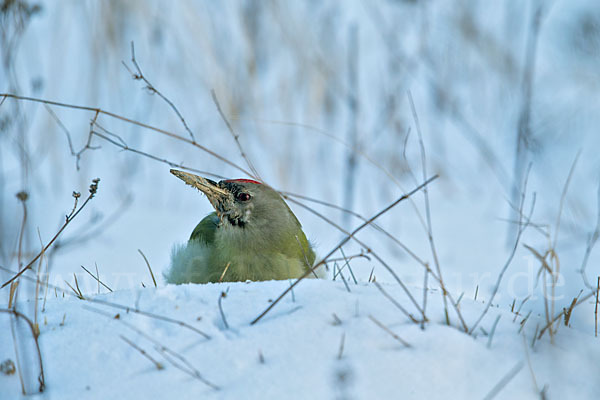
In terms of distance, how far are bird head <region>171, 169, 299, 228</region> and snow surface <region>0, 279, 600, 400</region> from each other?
4.52 ft

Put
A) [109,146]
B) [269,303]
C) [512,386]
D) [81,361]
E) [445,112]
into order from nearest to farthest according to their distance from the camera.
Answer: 1. [512,386]
2. [81,361]
3. [269,303]
4. [445,112]
5. [109,146]

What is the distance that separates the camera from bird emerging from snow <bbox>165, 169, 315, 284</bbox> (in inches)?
137

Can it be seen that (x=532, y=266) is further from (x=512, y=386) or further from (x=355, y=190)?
(x=512, y=386)

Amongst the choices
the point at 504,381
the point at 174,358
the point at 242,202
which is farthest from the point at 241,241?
the point at 504,381

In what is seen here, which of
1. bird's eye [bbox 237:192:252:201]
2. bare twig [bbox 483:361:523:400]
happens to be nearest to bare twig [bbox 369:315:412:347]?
bare twig [bbox 483:361:523:400]

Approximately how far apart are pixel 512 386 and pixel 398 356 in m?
0.33

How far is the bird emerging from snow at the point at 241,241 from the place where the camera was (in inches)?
137

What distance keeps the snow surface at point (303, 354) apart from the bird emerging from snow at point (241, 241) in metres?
1.13

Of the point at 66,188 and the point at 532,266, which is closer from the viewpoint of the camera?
the point at 532,266

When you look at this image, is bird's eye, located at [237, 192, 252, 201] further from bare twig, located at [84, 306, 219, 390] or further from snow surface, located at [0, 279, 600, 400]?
bare twig, located at [84, 306, 219, 390]

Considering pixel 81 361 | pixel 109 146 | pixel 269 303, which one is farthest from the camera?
pixel 109 146

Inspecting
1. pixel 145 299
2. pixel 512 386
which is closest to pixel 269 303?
pixel 145 299

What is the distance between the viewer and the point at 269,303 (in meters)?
2.29

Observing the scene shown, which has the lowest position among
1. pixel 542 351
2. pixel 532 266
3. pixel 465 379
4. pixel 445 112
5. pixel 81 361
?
pixel 81 361
